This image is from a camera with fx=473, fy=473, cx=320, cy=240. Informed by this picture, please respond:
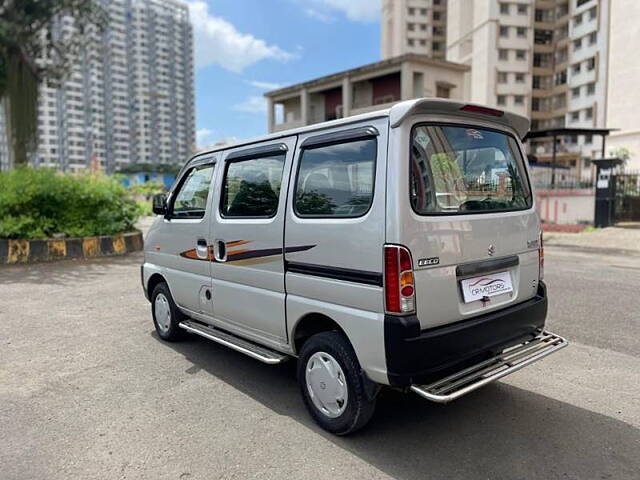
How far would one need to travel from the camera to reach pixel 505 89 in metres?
56.6

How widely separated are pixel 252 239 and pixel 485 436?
220 cm

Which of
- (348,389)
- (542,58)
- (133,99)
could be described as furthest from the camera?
(133,99)

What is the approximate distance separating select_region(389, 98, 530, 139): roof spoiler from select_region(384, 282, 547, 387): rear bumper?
4.05ft

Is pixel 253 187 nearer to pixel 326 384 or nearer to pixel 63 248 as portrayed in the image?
pixel 326 384

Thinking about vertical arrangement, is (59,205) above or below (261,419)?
above

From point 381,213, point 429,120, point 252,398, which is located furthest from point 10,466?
point 429,120

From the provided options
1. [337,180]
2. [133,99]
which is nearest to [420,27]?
[337,180]

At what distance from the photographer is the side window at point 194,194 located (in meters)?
4.54

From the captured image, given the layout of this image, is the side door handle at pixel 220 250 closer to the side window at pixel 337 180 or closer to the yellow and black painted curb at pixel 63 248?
the side window at pixel 337 180

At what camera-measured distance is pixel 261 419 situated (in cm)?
342

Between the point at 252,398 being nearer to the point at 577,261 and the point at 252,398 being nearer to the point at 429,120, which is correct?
the point at 429,120

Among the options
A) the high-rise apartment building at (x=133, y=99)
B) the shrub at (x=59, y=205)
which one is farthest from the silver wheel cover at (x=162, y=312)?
the high-rise apartment building at (x=133, y=99)

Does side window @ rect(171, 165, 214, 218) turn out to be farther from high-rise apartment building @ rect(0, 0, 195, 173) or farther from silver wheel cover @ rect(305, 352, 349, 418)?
high-rise apartment building @ rect(0, 0, 195, 173)

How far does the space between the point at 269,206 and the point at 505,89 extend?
6021cm
